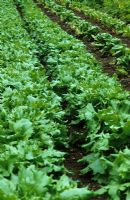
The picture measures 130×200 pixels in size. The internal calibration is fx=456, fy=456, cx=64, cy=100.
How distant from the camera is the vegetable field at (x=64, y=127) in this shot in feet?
14.9

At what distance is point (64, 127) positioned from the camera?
6902 millimetres

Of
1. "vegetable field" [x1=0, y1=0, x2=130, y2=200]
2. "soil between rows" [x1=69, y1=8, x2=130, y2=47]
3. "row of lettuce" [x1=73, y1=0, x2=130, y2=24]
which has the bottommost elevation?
"vegetable field" [x1=0, y1=0, x2=130, y2=200]

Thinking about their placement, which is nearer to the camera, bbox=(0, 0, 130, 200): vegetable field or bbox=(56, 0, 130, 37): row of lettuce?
bbox=(0, 0, 130, 200): vegetable field

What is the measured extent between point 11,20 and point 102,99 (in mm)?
12608

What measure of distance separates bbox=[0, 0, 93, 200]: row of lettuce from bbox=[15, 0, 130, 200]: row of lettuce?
334 mm

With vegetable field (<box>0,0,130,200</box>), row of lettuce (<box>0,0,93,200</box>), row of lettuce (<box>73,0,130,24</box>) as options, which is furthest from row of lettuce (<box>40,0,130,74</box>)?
row of lettuce (<box>73,0,130,24</box>)

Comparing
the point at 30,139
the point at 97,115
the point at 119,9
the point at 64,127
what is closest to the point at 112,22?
the point at 119,9

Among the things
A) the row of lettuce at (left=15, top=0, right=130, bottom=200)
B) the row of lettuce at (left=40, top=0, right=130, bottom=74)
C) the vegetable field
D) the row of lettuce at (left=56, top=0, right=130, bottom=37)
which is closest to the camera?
the vegetable field

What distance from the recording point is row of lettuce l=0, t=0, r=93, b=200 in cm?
428

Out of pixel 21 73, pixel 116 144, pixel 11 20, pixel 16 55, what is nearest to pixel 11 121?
pixel 116 144

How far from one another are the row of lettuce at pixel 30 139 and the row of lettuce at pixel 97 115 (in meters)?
0.33

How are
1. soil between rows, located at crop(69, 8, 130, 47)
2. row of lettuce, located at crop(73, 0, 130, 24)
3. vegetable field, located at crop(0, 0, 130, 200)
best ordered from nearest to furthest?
vegetable field, located at crop(0, 0, 130, 200) → soil between rows, located at crop(69, 8, 130, 47) → row of lettuce, located at crop(73, 0, 130, 24)

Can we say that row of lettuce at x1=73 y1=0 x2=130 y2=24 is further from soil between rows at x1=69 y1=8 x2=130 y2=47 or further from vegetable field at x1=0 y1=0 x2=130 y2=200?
vegetable field at x1=0 y1=0 x2=130 y2=200

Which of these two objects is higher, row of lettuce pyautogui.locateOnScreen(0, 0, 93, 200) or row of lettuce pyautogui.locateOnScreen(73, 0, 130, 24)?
row of lettuce pyautogui.locateOnScreen(73, 0, 130, 24)
